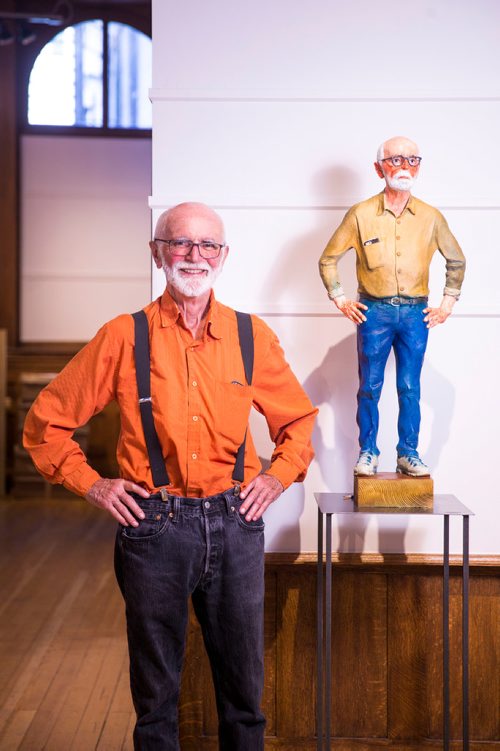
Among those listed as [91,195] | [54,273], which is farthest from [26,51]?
[54,273]

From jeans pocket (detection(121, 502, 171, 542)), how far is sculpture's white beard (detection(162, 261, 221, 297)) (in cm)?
48

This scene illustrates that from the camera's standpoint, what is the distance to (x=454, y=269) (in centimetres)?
221

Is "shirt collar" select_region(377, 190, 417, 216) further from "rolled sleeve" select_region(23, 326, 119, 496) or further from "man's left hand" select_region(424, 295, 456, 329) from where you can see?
"rolled sleeve" select_region(23, 326, 119, 496)

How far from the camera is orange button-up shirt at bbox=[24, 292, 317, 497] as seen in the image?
1984mm

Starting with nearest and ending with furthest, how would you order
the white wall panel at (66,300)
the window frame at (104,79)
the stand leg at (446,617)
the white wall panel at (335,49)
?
the stand leg at (446,617), the white wall panel at (335,49), the window frame at (104,79), the white wall panel at (66,300)

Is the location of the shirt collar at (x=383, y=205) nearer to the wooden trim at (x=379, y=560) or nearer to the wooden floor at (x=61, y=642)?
the wooden trim at (x=379, y=560)

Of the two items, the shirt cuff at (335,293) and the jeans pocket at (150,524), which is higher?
the shirt cuff at (335,293)

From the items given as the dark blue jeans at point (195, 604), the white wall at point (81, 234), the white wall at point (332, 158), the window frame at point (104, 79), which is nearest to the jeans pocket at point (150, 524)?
the dark blue jeans at point (195, 604)

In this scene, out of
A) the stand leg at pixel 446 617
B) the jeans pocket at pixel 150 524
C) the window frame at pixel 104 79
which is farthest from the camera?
the window frame at pixel 104 79

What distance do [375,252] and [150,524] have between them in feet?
2.77

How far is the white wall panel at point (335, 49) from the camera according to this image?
2459mm

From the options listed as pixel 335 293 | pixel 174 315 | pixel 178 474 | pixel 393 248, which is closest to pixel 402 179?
pixel 393 248

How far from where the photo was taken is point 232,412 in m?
2.03

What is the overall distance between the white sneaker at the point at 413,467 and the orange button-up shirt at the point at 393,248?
0.40 metres
